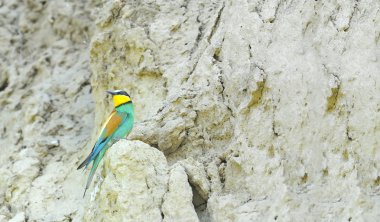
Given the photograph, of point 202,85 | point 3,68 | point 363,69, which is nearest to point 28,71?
point 3,68

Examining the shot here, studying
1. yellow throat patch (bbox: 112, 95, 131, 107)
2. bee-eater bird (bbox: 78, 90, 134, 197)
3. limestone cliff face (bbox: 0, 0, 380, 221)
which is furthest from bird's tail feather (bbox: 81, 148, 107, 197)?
yellow throat patch (bbox: 112, 95, 131, 107)

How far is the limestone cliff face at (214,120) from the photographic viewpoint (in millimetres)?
3971

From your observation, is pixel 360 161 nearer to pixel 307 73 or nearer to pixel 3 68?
pixel 307 73

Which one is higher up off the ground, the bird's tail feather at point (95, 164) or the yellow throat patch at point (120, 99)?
the yellow throat patch at point (120, 99)

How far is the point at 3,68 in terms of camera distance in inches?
248

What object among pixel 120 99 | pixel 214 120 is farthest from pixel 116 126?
pixel 214 120

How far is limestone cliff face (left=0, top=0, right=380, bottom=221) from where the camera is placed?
3.97 metres

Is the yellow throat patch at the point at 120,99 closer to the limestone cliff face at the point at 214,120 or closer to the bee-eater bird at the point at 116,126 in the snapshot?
the bee-eater bird at the point at 116,126

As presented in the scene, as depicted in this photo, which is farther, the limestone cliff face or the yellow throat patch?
the yellow throat patch

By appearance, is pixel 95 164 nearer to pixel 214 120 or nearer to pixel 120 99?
pixel 120 99

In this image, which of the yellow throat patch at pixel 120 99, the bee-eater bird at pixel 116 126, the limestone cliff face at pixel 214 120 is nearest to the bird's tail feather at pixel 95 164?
the bee-eater bird at pixel 116 126

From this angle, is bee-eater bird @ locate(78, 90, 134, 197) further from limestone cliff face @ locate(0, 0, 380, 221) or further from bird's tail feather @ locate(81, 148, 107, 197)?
limestone cliff face @ locate(0, 0, 380, 221)

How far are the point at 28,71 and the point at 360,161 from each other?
340cm

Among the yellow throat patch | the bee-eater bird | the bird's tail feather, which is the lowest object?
the bird's tail feather
